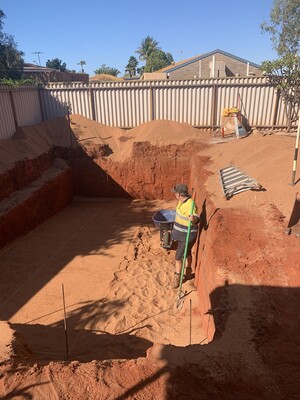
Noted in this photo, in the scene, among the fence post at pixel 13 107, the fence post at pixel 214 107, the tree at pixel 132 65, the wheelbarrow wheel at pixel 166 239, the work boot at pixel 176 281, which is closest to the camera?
the work boot at pixel 176 281

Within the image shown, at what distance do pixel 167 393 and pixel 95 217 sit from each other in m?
8.11

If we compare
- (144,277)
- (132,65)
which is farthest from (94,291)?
(132,65)

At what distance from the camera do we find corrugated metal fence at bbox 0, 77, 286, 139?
41.8 feet

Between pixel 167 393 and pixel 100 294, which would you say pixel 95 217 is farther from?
pixel 167 393

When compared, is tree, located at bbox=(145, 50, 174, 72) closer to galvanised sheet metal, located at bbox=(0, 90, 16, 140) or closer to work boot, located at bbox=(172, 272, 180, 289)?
galvanised sheet metal, located at bbox=(0, 90, 16, 140)

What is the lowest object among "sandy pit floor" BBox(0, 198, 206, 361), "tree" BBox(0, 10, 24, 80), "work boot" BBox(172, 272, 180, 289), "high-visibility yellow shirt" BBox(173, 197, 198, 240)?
"sandy pit floor" BBox(0, 198, 206, 361)

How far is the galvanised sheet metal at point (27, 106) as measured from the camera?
11.8 m

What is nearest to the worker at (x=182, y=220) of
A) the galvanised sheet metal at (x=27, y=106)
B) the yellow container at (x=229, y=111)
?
the yellow container at (x=229, y=111)

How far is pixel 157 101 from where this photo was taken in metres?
13.3

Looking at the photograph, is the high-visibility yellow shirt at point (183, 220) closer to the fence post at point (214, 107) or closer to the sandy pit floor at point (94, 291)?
the sandy pit floor at point (94, 291)

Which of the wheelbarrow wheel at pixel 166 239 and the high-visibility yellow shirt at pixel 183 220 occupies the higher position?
the high-visibility yellow shirt at pixel 183 220

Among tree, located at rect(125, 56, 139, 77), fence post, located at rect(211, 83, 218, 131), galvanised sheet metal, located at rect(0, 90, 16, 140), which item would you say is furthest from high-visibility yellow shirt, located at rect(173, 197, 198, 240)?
tree, located at rect(125, 56, 139, 77)

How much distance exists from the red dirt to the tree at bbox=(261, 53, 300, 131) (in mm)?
3628

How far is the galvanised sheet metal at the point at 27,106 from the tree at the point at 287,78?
9.97 meters
